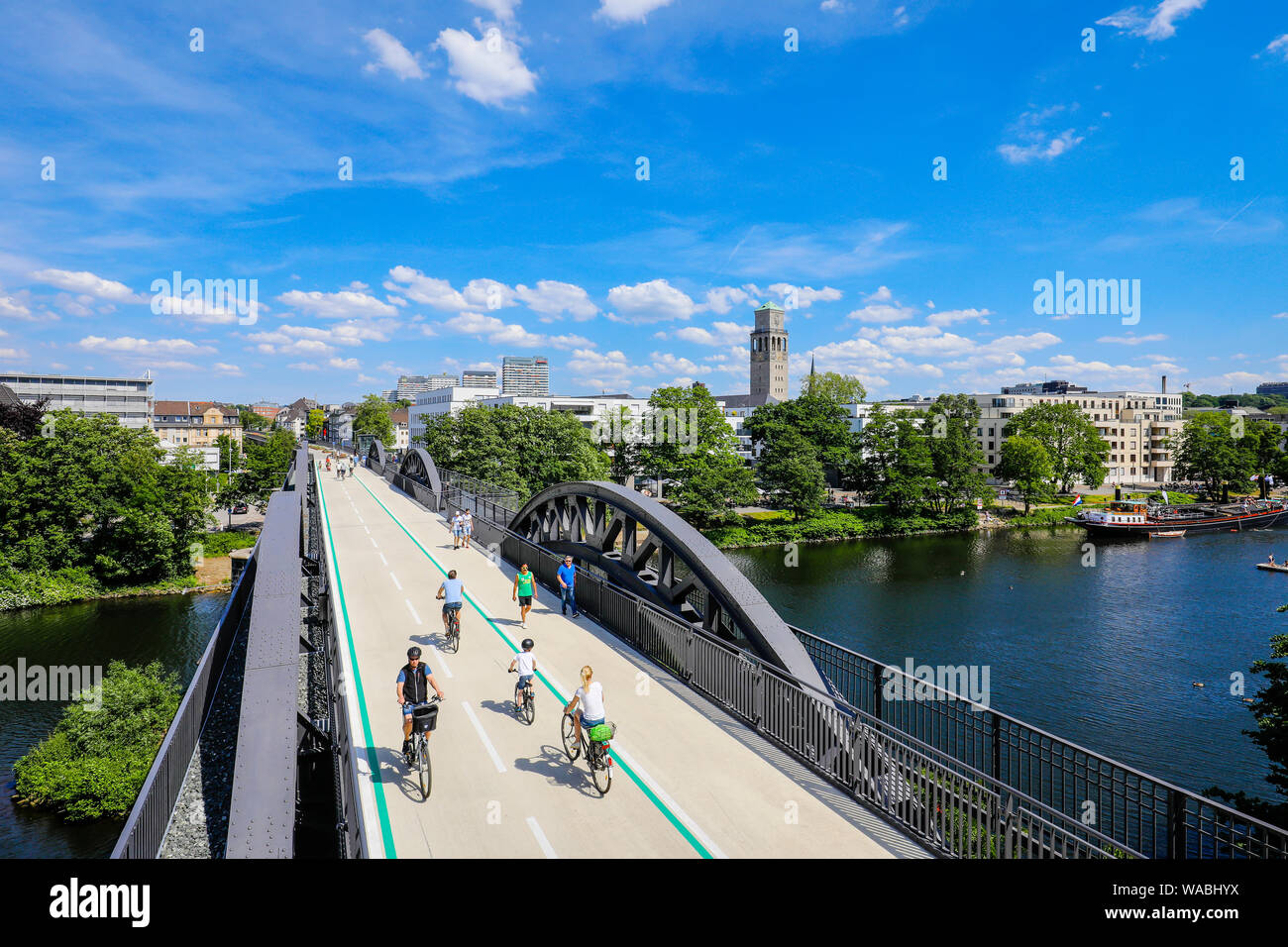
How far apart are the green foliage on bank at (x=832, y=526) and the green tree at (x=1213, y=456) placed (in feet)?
126

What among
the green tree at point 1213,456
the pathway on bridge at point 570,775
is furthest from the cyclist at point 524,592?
the green tree at point 1213,456

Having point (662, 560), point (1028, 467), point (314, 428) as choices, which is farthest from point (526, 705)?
point (314, 428)

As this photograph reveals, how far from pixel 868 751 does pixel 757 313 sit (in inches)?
5956

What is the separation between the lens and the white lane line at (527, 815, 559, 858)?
6484 mm

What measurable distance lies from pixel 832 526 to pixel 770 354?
3666 inches

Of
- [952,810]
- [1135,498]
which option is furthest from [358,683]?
[1135,498]

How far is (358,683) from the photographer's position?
10.8m

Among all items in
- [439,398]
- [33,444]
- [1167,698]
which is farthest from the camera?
[439,398]

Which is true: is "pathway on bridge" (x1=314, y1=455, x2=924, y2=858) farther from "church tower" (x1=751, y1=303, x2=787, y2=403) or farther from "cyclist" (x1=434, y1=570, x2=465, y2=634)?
"church tower" (x1=751, y1=303, x2=787, y2=403)

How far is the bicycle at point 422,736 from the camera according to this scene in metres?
7.49

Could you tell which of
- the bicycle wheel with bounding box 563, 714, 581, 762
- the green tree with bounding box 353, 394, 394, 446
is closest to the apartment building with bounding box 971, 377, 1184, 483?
the green tree with bounding box 353, 394, 394, 446

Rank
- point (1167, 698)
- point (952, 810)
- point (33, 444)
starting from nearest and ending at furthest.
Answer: point (952, 810)
point (1167, 698)
point (33, 444)

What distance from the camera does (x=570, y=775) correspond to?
8078 mm
